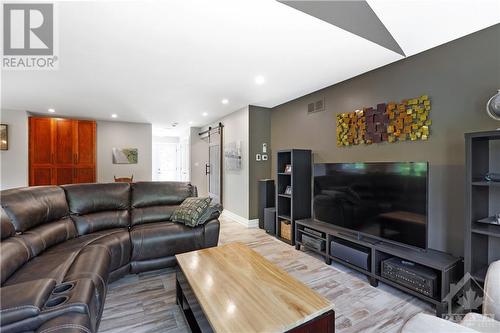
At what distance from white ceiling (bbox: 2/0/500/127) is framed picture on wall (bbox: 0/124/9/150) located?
125 centimetres

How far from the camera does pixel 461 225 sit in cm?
219

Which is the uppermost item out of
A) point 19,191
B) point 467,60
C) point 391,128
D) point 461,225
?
point 467,60

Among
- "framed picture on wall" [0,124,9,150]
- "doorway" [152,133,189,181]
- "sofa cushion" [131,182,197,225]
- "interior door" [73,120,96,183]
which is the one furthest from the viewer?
"doorway" [152,133,189,181]

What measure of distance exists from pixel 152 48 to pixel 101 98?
255 centimetres

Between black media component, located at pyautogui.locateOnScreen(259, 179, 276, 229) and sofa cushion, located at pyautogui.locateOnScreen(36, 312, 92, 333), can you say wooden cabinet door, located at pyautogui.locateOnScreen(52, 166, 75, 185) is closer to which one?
black media component, located at pyautogui.locateOnScreen(259, 179, 276, 229)

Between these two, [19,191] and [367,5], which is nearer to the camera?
[367,5]

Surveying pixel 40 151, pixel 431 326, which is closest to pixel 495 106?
pixel 431 326

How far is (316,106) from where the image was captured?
150 inches

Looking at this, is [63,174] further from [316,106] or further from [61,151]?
[316,106]

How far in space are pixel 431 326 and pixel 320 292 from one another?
1.32 m

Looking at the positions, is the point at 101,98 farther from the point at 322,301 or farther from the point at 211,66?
the point at 322,301

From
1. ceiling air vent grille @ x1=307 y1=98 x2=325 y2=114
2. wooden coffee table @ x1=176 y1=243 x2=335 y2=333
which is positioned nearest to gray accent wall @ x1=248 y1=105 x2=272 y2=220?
ceiling air vent grille @ x1=307 y1=98 x2=325 y2=114

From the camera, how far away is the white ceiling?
1.80 meters

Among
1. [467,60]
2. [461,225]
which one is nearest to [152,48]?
[467,60]
